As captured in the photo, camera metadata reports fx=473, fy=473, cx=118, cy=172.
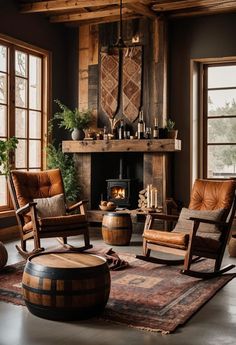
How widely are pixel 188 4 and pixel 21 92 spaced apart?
2.70 metres

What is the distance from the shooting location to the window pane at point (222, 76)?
7160 mm

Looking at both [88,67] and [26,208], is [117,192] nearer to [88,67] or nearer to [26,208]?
[88,67]

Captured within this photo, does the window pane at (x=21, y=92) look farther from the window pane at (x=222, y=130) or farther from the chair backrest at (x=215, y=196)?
the chair backrest at (x=215, y=196)

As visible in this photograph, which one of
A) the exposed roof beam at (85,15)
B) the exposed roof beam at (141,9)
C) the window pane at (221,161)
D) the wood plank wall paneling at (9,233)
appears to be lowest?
the wood plank wall paneling at (9,233)

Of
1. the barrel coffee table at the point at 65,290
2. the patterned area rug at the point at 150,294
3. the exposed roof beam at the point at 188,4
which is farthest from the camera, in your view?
the exposed roof beam at the point at 188,4

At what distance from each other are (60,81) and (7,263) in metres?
3.80

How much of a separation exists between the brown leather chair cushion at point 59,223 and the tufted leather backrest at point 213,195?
1.24 m

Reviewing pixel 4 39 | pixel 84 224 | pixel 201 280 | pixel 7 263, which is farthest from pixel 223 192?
pixel 4 39

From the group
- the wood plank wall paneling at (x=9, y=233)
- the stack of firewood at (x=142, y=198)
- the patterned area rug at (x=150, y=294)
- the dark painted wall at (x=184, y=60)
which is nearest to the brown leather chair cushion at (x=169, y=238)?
the patterned area rug at (x=150, y=294)

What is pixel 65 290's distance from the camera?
307 centimetres

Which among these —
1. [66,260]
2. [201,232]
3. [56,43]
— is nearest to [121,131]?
[56,43]

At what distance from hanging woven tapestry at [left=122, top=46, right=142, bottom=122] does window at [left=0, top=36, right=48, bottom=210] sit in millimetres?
1264

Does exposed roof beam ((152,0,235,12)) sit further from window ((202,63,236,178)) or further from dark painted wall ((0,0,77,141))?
dark painted wall ((0,0,77,141))

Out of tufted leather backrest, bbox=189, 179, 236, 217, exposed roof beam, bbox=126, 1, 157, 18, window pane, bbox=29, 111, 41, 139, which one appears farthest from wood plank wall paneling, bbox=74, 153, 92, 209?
tufted leather backrest, bbox=189, 179, 236, 217
